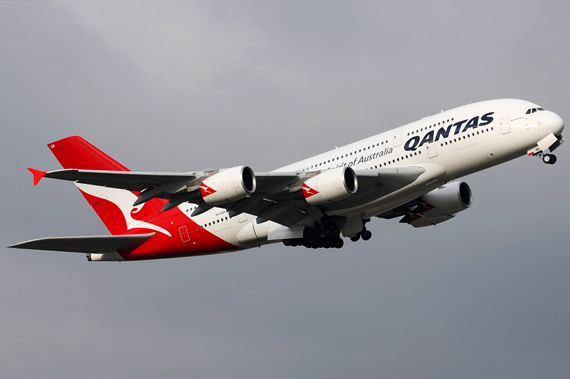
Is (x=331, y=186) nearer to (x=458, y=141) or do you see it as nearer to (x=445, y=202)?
(x=458, y=141)

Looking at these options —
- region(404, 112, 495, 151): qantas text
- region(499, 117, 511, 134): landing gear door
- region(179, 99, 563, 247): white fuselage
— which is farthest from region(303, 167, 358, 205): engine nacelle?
region(499, 117, 511, 134): landing gear door

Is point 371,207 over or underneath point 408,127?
underneath

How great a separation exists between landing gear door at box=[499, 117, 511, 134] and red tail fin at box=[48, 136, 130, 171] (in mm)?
19688

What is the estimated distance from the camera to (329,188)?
97.3ft

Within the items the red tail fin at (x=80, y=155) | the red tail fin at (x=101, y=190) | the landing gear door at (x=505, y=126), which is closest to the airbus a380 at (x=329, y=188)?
the landing gear door at (x=505, y=126)

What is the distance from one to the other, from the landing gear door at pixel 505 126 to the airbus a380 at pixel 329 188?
0.03m

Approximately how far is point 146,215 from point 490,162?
1705cm

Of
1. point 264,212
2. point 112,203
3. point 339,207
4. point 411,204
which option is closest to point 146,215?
point 112,203

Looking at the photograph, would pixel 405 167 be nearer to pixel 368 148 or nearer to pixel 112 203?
pixel 368 148

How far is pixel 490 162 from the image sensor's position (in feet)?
100

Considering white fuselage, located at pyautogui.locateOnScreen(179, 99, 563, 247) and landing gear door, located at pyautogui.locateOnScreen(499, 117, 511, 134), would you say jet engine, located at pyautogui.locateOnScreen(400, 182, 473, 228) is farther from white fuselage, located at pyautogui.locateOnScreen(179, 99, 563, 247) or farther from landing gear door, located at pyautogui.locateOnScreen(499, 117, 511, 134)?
landing gear door, located at pyautogui.locateOnScreen(499, 117, 511, 134)

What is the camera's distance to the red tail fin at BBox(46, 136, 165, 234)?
3878 centimetres

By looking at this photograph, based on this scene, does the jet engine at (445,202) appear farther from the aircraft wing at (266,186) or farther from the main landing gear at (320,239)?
the aircraft wing at (266,186)

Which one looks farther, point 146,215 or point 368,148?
point 146,215
